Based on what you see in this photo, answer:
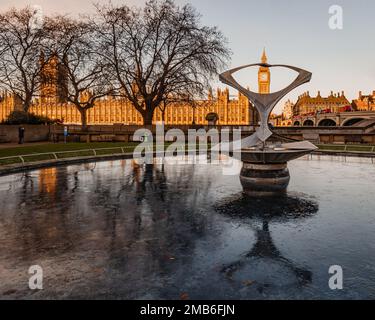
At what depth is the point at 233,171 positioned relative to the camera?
61.0ft

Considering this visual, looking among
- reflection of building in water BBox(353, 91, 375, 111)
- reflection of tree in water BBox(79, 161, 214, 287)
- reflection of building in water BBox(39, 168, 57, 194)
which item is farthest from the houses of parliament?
reflection of tree in water BBox(79, 161, 214, 287)

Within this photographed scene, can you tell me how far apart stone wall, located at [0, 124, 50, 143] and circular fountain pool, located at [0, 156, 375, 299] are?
22.0m

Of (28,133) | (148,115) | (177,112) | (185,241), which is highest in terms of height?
(177,112)

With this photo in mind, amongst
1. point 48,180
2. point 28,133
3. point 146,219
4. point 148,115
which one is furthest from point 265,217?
point 28,133

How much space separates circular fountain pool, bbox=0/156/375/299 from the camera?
4973 mm

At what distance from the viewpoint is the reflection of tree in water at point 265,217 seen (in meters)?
5.54

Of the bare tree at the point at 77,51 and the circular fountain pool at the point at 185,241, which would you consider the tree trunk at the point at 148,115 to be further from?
the circular fountain pool at the point at 185,241

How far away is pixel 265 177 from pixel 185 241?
743 centimetres

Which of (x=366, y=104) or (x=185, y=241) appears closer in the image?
(x=185, y=241)

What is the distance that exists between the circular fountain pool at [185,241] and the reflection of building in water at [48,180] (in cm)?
11

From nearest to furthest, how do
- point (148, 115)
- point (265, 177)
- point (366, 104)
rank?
1. point (265, 177)
2. point (148, 115)
3. point (366, 104)

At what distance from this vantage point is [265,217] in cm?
901

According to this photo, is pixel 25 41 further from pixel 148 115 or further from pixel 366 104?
pixel 366 104

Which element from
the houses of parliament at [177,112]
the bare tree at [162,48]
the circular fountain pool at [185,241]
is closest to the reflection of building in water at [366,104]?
the houses of parliament at [177,112]
